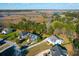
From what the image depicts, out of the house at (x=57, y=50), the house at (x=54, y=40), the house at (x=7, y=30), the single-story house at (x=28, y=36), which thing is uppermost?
the house at (x=7, y=30)

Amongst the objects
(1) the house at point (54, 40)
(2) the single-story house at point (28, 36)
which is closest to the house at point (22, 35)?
(2) the single-story house at point (28, 36)

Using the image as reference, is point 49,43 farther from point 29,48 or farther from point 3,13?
point 3,13

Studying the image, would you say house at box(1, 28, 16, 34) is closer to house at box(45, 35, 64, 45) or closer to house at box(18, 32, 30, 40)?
house at box(18, 32, 30, 40)

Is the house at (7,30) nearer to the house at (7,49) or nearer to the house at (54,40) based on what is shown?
the house at (7,49)

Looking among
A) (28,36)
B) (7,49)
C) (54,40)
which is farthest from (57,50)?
(7,49)

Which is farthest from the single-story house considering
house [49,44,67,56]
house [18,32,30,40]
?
house [49,44,67,56]

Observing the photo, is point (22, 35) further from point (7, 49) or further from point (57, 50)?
point (57, 50)

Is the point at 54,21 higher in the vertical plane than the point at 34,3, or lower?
lower

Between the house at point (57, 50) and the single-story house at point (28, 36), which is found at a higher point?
the single-story house at point (28, 36)

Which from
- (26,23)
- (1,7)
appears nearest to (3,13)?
(1,7)

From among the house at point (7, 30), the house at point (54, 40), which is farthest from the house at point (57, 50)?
the house at point (7, 30)

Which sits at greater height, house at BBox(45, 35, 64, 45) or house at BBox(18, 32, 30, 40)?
house at BBox(18, 32, 30, 40)
